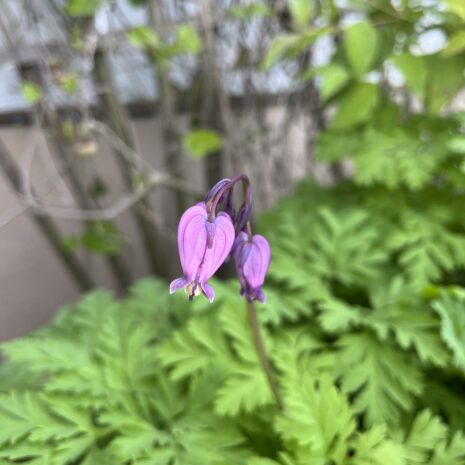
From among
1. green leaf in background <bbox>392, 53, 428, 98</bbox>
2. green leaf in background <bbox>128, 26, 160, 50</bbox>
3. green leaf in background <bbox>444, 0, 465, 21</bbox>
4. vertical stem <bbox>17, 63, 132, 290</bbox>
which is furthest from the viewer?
vertical stem <bbox>17, 63, 132, 290</bbox>

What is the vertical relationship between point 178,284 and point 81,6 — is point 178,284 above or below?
below

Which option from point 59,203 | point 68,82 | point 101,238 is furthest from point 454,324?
point 59,203

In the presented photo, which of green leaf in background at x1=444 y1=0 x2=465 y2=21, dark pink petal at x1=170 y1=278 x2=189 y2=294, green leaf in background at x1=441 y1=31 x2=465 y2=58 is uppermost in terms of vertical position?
green leaf in background at x1=444 y1=0 x2=465 y2=21

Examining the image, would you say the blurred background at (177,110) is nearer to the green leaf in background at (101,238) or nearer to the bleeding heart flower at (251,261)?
the green leaf in background at (101,238)

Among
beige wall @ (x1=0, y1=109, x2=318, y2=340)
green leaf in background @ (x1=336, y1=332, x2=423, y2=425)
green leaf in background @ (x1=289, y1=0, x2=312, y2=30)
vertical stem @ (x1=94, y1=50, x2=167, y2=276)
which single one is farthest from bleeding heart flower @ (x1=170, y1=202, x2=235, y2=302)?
beige wall @ (x1=0, y1=109, x2=318, y2=340)

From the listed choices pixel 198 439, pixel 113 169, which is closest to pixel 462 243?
pixel 198 439

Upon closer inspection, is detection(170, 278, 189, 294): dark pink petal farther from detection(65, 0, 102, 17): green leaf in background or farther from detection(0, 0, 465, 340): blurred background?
detection(65, 0, 102, 17): green leaf in background

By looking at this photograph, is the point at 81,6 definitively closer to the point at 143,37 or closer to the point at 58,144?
the point at 143,37

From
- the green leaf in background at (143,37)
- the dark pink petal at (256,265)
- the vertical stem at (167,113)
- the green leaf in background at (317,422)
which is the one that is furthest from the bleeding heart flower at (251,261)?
the vertical stem at (167,113)
